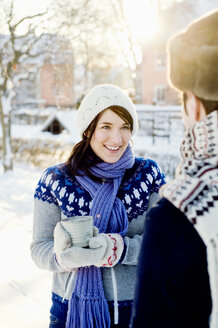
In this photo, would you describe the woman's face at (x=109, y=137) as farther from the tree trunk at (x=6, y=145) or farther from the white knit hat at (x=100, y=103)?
the tree trunk at (x=6, y=145)

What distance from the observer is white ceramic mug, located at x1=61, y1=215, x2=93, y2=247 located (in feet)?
4.80

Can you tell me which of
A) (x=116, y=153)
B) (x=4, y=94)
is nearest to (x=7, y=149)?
(x=4, y=94)

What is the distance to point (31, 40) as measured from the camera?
1141 cm

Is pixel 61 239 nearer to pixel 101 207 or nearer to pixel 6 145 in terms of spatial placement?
pixel 101 207

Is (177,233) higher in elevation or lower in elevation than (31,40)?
lower

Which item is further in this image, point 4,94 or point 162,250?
point 4,94

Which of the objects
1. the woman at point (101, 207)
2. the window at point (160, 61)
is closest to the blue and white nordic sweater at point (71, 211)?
the woman at point (101, 207)

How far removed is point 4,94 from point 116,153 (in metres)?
9.98

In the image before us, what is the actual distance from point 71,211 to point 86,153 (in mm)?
370

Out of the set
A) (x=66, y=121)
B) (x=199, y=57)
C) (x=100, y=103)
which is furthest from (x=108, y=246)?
(x=66, y=121)

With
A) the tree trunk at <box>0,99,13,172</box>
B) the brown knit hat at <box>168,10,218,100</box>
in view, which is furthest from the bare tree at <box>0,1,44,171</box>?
the brown knit hat at <box>168,10,218,100</box>

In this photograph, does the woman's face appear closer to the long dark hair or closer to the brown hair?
the long dark hair

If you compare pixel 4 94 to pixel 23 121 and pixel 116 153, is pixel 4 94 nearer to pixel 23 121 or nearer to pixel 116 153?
pixel 116 153

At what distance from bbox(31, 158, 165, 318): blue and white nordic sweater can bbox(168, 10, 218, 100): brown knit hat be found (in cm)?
98
